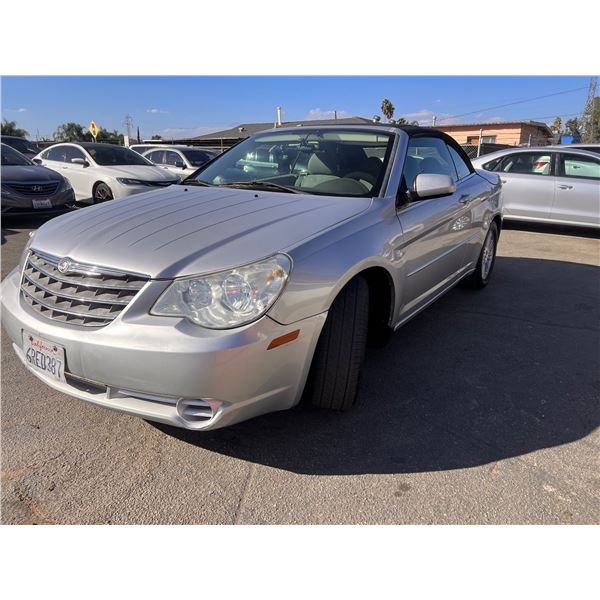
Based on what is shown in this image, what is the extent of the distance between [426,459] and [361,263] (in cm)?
99

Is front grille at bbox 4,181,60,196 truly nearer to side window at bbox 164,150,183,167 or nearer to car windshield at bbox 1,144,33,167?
car windshield at bbox 1,144,33,167

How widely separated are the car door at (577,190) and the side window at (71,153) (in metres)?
8.94

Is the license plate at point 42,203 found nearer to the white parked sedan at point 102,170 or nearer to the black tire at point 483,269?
the white parked sedan at point 102,170

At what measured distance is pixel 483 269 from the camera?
501cm

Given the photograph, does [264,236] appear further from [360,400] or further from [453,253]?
[453,253]

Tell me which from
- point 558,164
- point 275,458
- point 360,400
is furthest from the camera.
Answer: point 558,164

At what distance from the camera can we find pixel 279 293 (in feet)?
6.75

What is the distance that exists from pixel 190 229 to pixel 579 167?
Result: 326 inches

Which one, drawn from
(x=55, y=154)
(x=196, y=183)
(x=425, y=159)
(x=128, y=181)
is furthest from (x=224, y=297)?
(x=55, y=154)

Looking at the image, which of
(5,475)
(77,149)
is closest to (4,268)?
(5,475)

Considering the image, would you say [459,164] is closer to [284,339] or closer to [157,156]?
[284,339]

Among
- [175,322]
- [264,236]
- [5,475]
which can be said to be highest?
[264,236]

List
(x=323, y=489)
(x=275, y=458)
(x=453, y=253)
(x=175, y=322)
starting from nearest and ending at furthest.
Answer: (x=175, y=322) → (x=323, y=489) → (x=275, y=458) → (x=453, y=253)

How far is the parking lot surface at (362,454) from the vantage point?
6.66 ft
